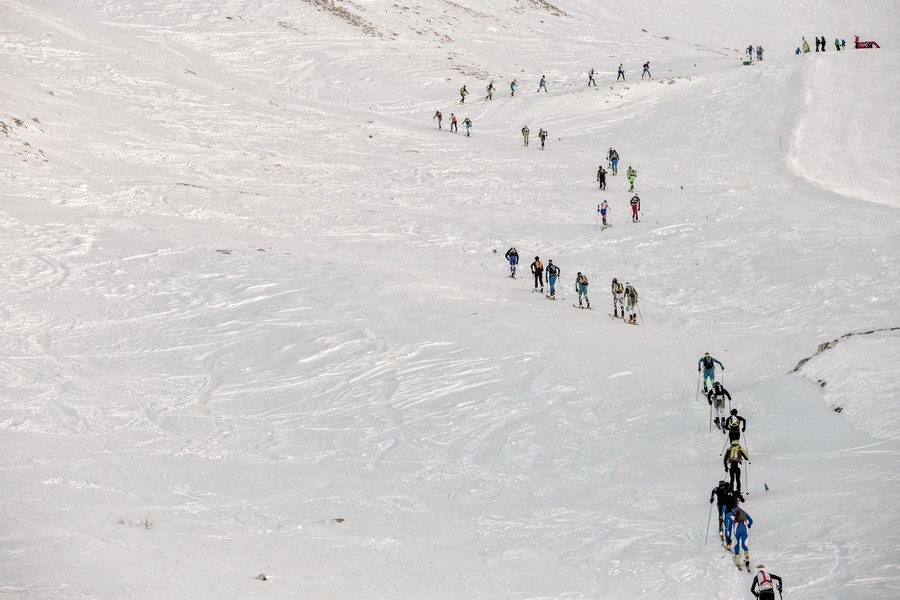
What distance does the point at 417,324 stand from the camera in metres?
24.5

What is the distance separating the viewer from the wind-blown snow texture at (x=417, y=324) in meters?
13.4

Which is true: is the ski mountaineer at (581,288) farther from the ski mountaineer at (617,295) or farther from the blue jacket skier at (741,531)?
the blue jacket skier at (741,531)

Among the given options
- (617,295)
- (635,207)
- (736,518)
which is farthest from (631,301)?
(736,518)

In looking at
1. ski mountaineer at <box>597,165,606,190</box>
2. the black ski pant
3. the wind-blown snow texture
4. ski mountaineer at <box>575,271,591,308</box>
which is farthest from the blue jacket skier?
ski mountaineer at <box>597,165,606,190</box>

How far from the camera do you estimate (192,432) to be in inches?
721

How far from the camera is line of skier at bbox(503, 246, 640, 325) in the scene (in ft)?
82.8

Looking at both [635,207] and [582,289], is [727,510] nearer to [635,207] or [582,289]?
[582,289]

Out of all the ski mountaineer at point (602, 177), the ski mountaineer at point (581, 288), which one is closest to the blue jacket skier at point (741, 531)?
the ski mountaineer at point (581, 288)

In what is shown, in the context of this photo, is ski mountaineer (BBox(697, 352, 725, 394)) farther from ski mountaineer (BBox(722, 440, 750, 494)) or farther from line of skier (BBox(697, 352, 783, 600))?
ski mountaineer (BBox(722, 440, 750, 494))

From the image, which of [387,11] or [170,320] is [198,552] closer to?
[170,320]

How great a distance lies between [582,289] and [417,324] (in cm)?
511

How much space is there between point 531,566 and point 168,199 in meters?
25.6

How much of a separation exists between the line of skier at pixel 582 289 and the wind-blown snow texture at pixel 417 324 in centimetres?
57

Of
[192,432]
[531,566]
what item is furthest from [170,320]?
[531,566]
